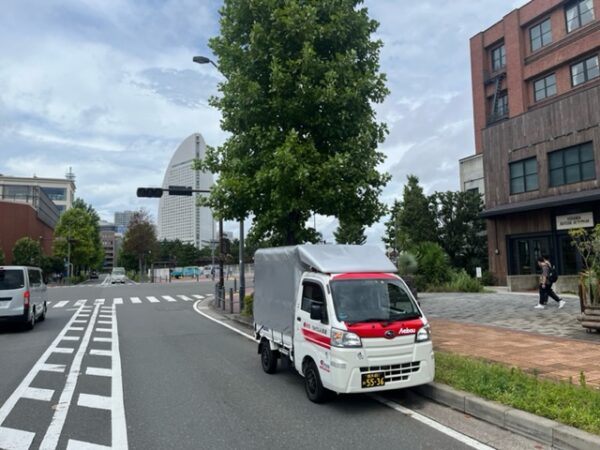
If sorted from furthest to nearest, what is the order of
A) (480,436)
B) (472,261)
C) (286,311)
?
1. (472,261)
2. (286,311)
3. (480,436)

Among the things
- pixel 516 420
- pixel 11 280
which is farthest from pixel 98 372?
pixel 11 280

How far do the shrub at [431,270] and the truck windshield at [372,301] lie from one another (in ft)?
59.0

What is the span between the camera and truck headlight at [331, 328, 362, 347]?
6.05m

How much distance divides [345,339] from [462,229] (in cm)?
2868

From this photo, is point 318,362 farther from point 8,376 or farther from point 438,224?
point 438,224

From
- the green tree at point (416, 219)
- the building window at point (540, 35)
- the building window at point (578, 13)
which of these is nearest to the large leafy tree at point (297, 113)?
the green tree at point (416, 219)

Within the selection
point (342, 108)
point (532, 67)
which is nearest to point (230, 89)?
point (342, 108)

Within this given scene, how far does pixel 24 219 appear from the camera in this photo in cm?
7031

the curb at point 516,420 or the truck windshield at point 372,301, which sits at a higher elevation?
the truck windshield at point 372,301

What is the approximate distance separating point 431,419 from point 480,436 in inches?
29.0

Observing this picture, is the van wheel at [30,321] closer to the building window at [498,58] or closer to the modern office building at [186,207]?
the building window at [498,58]

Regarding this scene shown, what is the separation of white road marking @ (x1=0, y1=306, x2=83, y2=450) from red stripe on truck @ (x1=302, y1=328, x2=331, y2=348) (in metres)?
3.54

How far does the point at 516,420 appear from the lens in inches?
206

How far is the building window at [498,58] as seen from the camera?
37.6m
